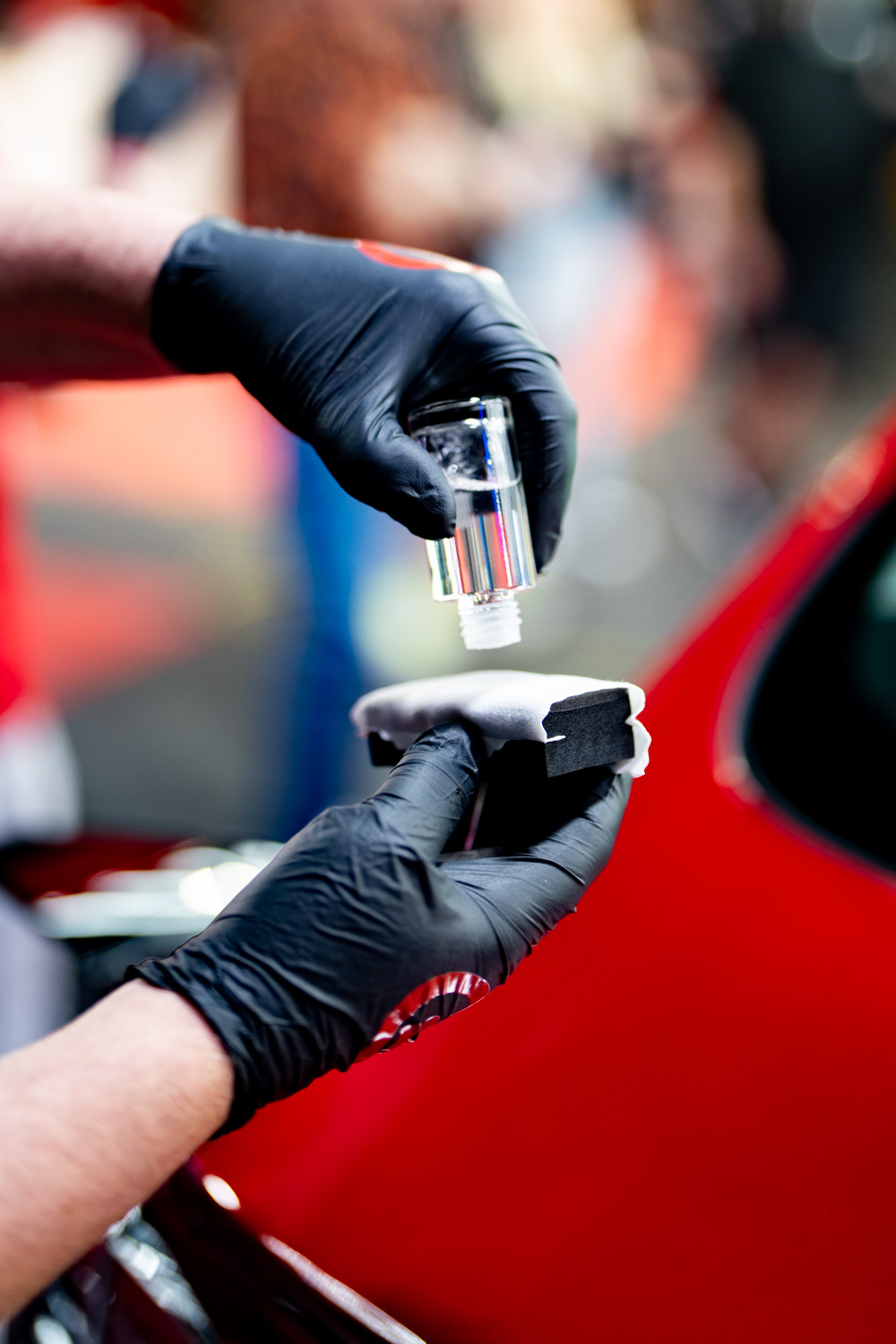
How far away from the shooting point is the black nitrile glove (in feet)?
3.21

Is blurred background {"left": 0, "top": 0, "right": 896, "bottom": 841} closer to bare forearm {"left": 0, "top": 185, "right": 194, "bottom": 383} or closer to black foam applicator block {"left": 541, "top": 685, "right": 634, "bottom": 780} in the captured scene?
bare forearm {"left": 0, "top": 185, "right": 194, "bottom": 383}

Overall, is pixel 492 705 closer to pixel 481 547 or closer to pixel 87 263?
pixel 481 547

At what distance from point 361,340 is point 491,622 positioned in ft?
1.08

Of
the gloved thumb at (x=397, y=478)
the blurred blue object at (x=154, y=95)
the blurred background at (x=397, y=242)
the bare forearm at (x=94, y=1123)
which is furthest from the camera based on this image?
the blurred blue object at (x=154, y=95)

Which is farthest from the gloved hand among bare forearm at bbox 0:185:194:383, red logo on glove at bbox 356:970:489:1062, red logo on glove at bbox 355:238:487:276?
bare forearm at bbox 0:185:194:383

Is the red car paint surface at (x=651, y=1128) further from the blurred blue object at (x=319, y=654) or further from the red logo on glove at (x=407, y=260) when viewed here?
the blurred blue object at (x=319, y=654)

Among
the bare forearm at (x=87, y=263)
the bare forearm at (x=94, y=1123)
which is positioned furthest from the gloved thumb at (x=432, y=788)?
the bare forearm at (x=87, y=263)

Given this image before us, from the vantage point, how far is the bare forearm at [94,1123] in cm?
62

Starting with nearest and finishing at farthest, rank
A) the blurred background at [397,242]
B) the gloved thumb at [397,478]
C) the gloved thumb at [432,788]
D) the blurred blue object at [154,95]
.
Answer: the gloved thumb at [432,788] → the gloved thumb at [397,478] → the blurred background at [397,242] → the blurred blue object at [154,95]

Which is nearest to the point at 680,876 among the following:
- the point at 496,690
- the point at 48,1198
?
the point at 496,690

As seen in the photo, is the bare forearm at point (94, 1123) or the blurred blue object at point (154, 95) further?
the blurred blue object at point (154, 95)

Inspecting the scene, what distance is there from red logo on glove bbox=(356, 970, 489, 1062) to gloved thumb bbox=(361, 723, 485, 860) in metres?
0.10

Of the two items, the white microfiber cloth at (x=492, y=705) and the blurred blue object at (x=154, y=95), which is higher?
the blurred blue object at (x=154, y=95)

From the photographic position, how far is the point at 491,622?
927 millimetres
